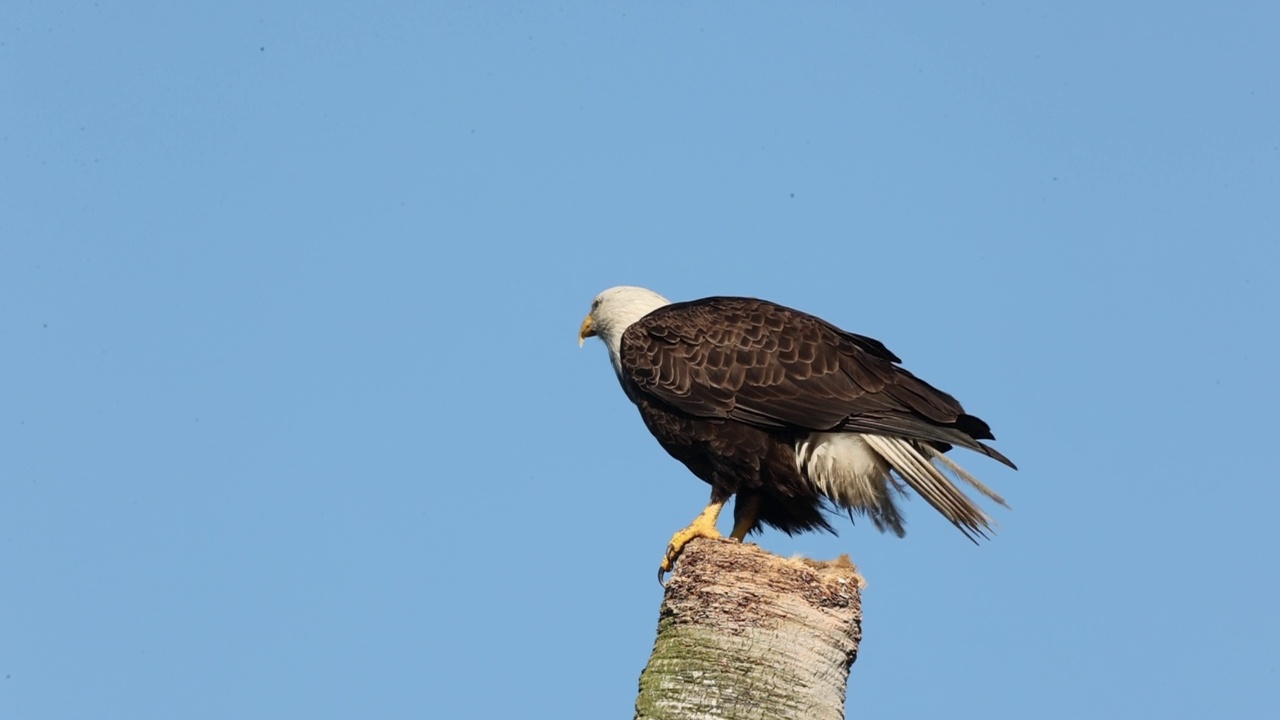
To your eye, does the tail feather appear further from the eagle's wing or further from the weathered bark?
the weathered bark

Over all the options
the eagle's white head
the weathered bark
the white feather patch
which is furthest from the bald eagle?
the weathered bark

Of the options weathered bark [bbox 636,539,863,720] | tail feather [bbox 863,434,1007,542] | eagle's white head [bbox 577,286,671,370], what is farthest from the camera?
eagle's white head [bbox 577,286,671,370]

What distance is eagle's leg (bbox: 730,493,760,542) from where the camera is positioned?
28.0ft

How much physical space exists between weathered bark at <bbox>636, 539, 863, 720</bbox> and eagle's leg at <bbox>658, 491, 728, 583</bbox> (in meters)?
1.82

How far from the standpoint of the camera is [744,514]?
28.1ft

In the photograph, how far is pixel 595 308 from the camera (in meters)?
10.2

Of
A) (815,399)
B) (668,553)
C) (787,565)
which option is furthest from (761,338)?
(787,565)

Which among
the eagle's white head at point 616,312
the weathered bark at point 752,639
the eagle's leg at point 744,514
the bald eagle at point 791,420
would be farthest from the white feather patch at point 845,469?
the weathered bark at point 752,639

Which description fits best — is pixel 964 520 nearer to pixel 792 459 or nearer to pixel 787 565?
pixel 792 459

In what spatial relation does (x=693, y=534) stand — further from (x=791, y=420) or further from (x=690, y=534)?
(x=791, y=420)

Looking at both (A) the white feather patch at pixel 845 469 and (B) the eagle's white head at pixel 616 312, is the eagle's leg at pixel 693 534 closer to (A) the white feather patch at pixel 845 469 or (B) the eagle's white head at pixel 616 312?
(A) the white feather patch at pixel 845 469

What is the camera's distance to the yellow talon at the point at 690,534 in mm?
7801

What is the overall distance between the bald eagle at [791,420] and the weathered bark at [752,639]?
2.04 m

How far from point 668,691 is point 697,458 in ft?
11.0
